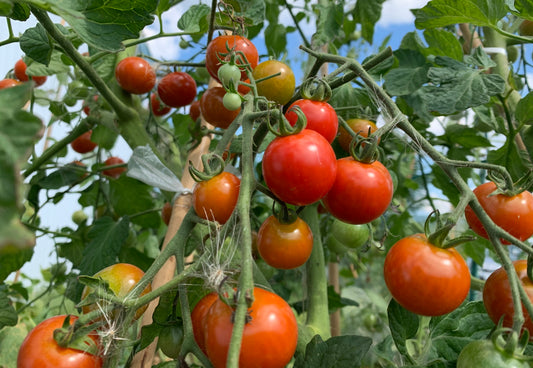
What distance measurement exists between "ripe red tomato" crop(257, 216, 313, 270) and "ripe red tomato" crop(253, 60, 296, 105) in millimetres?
169

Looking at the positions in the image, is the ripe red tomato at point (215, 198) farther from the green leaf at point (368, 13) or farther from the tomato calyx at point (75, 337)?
the green leaf at point (368, 13)

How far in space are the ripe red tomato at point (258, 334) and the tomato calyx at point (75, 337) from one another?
0.11 metres

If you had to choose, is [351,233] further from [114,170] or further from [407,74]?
[114,170]

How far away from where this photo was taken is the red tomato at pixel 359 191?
47cm

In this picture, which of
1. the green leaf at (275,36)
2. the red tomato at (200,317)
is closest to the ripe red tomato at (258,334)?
the red tomato at (200,317)

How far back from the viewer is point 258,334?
35 centimetres

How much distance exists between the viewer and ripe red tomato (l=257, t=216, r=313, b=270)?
52 centimetres

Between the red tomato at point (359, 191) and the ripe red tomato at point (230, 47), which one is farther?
the ripe red tomato at point (230, 47)

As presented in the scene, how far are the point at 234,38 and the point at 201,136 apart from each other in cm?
32

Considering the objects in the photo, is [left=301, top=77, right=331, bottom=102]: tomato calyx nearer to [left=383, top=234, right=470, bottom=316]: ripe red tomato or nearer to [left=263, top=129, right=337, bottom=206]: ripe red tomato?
[left=263, top=129, right=337, bottom=206]: ripe red tomato

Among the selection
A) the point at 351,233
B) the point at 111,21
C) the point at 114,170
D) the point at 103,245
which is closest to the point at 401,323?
the point at 351,233

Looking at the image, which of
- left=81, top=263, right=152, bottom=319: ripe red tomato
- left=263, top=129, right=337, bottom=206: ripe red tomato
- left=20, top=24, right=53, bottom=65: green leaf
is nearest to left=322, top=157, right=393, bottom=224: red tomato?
left=263, top=129, right=337, bottom=206: ripe red tomato

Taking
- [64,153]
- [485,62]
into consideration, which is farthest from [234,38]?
[64,153]

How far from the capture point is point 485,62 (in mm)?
687
